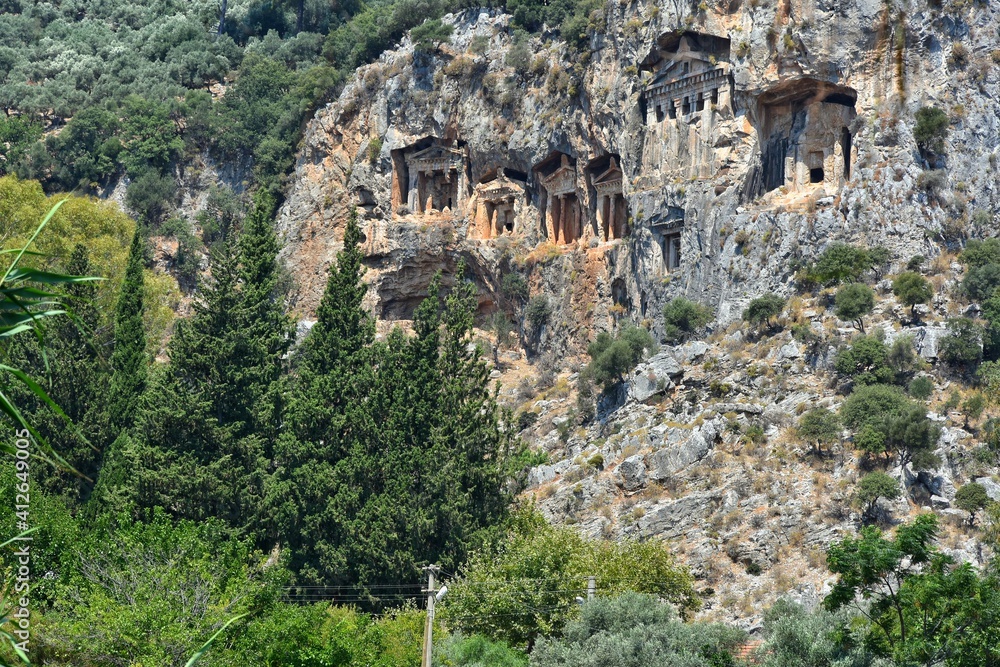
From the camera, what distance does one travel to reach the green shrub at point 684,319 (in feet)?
215

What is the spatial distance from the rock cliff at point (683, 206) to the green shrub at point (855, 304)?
845mm

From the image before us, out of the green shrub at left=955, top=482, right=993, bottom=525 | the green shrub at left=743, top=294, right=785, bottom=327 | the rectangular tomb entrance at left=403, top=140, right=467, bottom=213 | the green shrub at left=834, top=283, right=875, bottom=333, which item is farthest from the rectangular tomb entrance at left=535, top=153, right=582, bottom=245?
the green shrub at left=955, top=482, right=993, bottom=525

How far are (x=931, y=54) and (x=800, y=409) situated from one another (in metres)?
18.3

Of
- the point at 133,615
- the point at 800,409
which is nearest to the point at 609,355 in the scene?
the point at 800,409

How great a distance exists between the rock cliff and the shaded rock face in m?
0.13

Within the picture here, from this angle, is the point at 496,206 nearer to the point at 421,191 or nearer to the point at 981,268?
the point at 421,191

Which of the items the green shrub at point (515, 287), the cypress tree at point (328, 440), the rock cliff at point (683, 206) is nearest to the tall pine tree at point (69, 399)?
the cypress tree at point (328, 440)

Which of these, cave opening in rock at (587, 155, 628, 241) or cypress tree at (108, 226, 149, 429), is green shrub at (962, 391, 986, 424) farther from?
cypress tree at (108, 226, 149, 429)

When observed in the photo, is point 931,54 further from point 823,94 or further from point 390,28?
point 390,28

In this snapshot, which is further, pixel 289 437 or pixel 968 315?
pixel 968 315

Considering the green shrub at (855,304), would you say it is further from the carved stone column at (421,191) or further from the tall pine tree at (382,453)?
the carved stone column at (421,191)

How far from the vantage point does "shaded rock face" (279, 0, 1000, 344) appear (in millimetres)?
64062

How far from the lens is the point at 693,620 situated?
1940 inches

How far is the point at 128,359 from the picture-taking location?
58250mm
